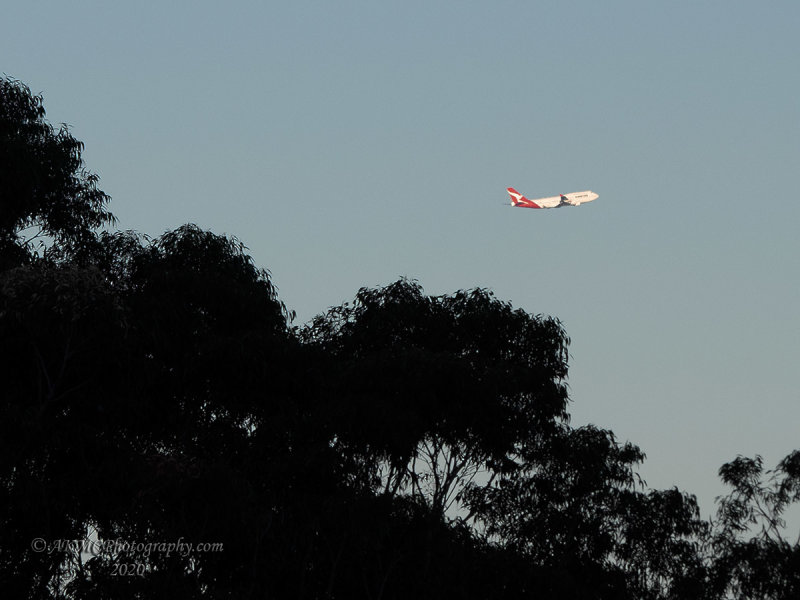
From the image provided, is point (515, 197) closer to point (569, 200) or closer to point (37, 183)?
point (569, 200)

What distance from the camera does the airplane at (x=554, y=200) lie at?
132 meters

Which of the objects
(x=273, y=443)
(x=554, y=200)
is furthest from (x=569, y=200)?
(x=273, y=443)

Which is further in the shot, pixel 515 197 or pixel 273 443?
pixel 515 197

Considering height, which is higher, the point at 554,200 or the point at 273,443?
the point at 554,200

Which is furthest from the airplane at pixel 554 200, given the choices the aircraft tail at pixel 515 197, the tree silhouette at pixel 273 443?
the tree silhouette at pixel 273 443

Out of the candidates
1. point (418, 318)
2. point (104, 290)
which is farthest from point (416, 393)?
point (104, 290)

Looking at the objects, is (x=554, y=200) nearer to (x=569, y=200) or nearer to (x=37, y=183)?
(x=569, y=200)

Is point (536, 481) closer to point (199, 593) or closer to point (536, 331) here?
point (536, 331)

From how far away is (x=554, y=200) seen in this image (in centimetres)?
13525

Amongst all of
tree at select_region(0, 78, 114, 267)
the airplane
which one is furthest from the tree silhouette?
the airplane

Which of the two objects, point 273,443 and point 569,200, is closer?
point 273,443

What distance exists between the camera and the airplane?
13225 cm

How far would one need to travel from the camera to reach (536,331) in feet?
133

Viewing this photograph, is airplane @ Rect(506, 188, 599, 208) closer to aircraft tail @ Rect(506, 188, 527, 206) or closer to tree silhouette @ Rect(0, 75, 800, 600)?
aircraft tail @ Rect(506, 188, 527, 206)
